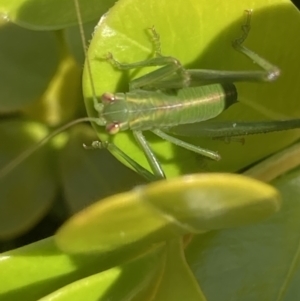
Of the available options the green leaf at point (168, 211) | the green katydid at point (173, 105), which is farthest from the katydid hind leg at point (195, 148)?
the green leaf at point (168, 211)

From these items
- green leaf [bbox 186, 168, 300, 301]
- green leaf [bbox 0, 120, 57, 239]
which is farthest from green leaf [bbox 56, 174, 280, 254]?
green leaf [bbox 0, 120, 57, 239]

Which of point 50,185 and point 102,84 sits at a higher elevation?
point 102,84

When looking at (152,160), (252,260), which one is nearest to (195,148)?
(152,160)

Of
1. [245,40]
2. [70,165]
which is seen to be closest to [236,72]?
[245,40]

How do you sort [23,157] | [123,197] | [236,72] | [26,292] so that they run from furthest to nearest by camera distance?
1. [23,157]
2. [236,72]
3. [26,292]
4. [123,197]

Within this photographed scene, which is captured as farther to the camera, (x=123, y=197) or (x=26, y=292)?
(x=26, y=292)

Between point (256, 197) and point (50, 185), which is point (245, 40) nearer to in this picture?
point (256, 197)

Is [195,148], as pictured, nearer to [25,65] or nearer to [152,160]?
[152,160]

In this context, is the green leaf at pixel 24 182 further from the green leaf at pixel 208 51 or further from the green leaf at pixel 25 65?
the green leaf at pixel 208 51
